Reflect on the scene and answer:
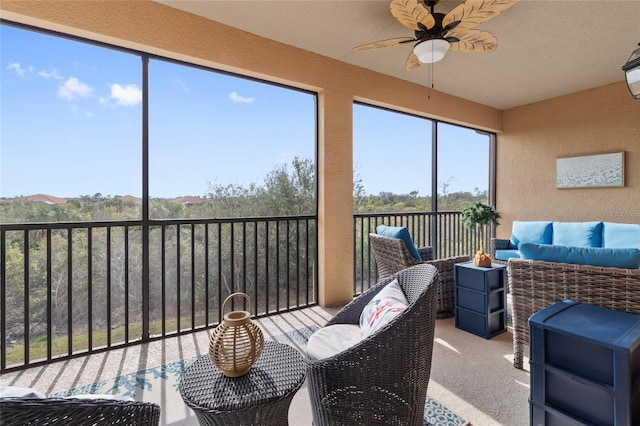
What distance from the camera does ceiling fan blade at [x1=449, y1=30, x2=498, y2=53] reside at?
7.50 ft

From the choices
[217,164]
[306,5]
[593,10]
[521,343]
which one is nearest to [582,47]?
[593,10]

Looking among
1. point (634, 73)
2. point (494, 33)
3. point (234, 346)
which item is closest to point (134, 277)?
point (234, 346)

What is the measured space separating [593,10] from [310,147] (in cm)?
267

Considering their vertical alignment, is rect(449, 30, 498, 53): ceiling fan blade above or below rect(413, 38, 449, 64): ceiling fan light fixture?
above

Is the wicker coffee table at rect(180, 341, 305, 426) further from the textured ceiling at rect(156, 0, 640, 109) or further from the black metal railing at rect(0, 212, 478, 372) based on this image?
the textured ceiling at rect(156, 0, 640, 109)

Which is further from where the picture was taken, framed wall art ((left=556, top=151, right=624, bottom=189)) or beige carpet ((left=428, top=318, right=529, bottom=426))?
framed wall art ((left=556, top=151, right=624, bottom=189))

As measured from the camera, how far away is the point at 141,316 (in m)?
2.56

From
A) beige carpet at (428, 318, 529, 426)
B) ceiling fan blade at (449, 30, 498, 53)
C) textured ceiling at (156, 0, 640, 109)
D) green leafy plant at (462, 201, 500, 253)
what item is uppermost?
textured ceiling at (156, 0, 640, 109)

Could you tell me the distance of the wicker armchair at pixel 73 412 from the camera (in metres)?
0.64

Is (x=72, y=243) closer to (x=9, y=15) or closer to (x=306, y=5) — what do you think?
(x=9, y=15)

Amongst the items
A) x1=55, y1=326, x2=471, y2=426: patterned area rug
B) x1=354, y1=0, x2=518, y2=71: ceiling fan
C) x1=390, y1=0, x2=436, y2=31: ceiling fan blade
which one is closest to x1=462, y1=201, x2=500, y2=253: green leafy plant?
x1=354, y1=0, x2=518, y2=71: ceiling fan

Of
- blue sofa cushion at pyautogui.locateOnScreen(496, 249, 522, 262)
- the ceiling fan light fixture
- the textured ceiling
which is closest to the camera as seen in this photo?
the ceiling fan light fixture

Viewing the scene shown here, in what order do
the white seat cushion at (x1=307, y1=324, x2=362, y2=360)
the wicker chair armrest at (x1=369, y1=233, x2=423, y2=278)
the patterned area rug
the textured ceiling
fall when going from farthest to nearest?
the wicker chair armrest at (x1=369, y1=233, x2=423, y2=278), the textured ceiling, the patterned area rug, the white seat cushion at (x1=307, y1=324, x2=362, y2=360)

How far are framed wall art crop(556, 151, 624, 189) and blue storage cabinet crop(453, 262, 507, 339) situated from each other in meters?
2.99
